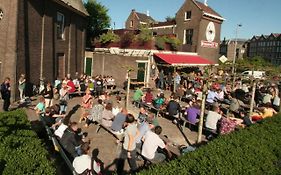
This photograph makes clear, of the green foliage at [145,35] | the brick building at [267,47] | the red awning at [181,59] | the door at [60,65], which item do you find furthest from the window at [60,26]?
the brick building at [267,47]

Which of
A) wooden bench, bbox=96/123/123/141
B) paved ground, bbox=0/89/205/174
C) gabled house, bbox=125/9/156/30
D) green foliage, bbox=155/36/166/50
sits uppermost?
gabled house, bbox=125/9/156/30

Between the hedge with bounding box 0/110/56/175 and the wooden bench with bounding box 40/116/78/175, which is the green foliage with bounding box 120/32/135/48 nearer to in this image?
the wooden bench with bounding box 40/116/78/175

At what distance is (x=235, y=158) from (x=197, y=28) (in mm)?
26500

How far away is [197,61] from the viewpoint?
96.6ft

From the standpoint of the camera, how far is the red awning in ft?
83.3

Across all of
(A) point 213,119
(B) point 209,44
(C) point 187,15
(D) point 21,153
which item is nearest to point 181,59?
(B) point 209,44

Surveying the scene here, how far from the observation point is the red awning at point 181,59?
25402 mm

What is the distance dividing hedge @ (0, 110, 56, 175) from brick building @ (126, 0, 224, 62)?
24.1 meters

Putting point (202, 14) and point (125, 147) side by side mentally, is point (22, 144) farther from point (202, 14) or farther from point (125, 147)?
point (202, 14)

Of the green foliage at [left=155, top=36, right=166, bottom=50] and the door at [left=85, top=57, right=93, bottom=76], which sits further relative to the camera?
the door at [left=85, top=57, right=93, bottom=76]

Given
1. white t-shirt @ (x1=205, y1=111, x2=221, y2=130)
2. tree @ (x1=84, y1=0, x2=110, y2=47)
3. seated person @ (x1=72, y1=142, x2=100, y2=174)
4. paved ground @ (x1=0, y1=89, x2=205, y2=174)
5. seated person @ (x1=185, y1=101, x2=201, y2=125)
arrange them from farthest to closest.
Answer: tree @ (x1=84, y1=0, x2=110, y2=47) < seated person @ (x1=185, y1=101, x2=201, y2=125) < white t-shirt @ (x1=205, y1=111, x2=221, y2=130) < paved ground @ (x1=0, y1=89, x2=205, y2=174) < seated person @ (x1=72, y1=142, x2=100, y2=174)

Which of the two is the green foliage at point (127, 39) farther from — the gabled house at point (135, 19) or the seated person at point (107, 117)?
the gabled house at point (135, 19)

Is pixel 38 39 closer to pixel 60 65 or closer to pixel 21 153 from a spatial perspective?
pixel 60 65

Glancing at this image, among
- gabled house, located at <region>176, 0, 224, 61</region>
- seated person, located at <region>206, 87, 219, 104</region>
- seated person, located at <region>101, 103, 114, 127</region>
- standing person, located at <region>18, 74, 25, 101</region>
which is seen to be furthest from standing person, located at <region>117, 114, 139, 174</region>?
gabled house, located at <region>176, 0, 224, 61</region>
